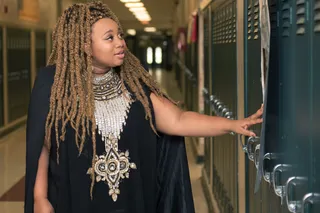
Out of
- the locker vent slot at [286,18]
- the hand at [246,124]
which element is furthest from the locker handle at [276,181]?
Result: the locker vent slot at [286,18]

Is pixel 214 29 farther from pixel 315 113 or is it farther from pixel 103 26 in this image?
pixel 315 113

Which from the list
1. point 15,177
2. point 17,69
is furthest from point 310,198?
point 17,69

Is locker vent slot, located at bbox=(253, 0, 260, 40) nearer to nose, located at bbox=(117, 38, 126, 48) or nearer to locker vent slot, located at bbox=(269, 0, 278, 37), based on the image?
locker vent slot, located at bbox=(269, 0, 278, 37)

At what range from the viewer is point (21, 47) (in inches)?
419

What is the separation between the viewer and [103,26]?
7.09 feet

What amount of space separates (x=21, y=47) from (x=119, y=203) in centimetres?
894

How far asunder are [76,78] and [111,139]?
274mm

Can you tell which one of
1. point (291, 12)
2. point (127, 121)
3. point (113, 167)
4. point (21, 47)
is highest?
point (21, 47)

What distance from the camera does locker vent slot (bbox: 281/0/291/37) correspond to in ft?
5.02

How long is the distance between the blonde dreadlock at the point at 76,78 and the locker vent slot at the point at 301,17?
0.89 meters

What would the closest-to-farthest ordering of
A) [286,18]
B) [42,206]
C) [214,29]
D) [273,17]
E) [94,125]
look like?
[286,18] → [273,17] → [94,125] → [42,206] → [214,29]

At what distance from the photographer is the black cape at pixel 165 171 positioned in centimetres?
221

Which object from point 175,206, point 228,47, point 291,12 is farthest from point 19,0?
point 291,12

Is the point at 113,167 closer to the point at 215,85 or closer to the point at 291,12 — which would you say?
the point at 291,12
